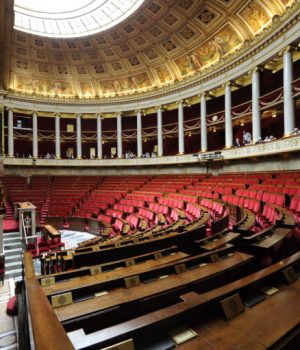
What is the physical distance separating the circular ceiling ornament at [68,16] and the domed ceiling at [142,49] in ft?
1.75

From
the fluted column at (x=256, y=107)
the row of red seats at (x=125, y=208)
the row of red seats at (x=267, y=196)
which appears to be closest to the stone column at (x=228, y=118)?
the fluted column at (x=256, y=107)

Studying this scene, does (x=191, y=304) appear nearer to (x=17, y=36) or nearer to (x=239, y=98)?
(x=239, y=98)

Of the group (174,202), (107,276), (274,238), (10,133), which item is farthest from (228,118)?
(10,133)

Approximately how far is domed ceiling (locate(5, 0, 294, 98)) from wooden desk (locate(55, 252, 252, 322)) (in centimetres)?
1446

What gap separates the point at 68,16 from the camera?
19000 mm

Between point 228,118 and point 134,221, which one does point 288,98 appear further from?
point 134,221

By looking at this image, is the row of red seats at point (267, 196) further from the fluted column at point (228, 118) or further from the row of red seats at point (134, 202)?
the fluted column at point (228, 118)

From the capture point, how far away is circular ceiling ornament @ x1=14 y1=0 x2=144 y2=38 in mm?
17953

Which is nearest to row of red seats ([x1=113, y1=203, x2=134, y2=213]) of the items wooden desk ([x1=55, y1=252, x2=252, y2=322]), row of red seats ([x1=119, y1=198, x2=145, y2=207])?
row of red seats ([x1=119, y1=198, x2=145, y2=207])

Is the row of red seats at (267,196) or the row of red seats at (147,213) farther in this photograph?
the row of red seats at (147,213)

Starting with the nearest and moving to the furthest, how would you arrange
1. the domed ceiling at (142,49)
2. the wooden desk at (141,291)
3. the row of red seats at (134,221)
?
1. the wooden desk at (141,291)
2. the row of red seats at (134,221)
3. the domed ceiling at (142,49)

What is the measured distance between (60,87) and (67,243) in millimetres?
17035

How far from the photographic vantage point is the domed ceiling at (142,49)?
48.0 ft

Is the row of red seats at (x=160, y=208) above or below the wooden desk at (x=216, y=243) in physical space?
below
